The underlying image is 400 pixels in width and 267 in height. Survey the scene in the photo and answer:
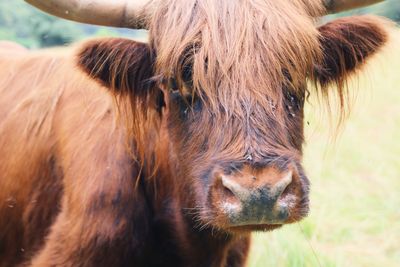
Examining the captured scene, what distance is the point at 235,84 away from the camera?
12.4ft

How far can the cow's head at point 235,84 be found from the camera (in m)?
3.54

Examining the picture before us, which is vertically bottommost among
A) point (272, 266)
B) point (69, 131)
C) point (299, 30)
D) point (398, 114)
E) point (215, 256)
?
point (398, 114)

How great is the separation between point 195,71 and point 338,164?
5.37 m

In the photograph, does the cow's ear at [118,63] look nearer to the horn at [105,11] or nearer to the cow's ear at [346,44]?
the horn at [105,11]

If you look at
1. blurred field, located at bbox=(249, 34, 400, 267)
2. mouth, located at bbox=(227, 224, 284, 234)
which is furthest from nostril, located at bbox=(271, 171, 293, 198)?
blurred field, located at bbox=(249, 34, 400, 267)

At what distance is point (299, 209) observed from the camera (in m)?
3.65

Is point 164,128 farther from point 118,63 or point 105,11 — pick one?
point 105,11

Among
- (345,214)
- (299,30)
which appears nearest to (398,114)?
(345,214)

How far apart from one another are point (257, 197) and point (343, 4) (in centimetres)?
132

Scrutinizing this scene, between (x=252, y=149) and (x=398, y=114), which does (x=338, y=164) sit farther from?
(x=252, y=149)

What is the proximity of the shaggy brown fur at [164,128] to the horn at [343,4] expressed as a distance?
0.23 ft

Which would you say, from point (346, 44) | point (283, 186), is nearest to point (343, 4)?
point (346, 44)

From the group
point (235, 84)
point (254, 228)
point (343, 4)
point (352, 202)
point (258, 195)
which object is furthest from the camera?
point (352, 202)

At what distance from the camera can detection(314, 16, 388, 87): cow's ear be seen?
4258 mm
